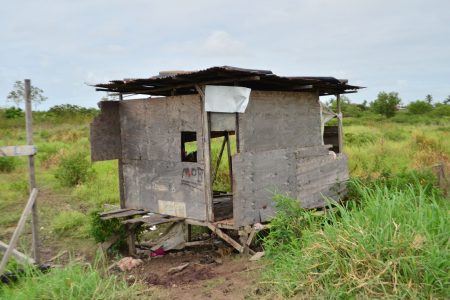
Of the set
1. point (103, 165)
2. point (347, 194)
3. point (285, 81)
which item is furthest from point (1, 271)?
point (103, 165)

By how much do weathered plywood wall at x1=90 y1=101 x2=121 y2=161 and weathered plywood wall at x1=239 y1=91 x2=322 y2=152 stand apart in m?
2.73

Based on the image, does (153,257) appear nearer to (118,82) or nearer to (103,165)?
(118,82)

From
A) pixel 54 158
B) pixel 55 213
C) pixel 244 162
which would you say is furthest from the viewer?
pixel 54 158

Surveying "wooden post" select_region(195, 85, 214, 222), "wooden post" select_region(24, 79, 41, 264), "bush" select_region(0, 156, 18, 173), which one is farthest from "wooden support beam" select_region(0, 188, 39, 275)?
"bush" select_region(0, 156, 18, 173)

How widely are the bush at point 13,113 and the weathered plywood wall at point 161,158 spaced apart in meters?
29.0

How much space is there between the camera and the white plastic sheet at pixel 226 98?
640 cm

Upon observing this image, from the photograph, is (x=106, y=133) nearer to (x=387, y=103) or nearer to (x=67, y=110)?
(x=67, y=110)

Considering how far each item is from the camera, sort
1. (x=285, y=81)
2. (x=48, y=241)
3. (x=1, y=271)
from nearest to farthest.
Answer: (x=1, y=271), (x=285, y=81), (x=48, y=241)

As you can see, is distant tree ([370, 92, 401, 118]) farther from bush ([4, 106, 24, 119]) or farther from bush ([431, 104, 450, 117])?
bush ([4, 106, 24, 119])

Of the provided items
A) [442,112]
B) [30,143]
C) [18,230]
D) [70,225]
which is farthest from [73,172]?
[442,112]

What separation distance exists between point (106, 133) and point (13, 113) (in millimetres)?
29683

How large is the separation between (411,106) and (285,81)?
38992 millimetres

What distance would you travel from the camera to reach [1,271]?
557cm

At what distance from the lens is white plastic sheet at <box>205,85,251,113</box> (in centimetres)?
640
